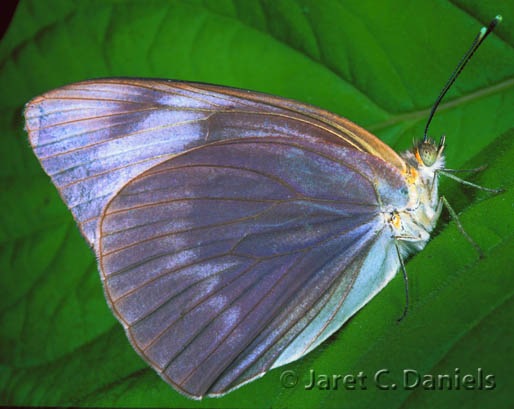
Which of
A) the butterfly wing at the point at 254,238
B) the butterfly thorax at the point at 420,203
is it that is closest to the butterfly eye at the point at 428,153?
the butterfly thorax at the point at 420,203

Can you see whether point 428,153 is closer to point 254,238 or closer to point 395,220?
point 395,220

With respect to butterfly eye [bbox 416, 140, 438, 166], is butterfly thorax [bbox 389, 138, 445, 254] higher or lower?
lower

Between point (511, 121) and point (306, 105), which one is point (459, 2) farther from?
point (306, 105)

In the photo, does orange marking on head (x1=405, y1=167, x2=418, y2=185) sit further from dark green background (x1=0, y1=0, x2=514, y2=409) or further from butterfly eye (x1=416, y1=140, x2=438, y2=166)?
dark green background (x1=0, y1=0, x2=514, y2=409)

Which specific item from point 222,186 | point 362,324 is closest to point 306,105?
point 222,186

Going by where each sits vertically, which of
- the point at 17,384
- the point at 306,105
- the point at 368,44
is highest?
the point at 368,44

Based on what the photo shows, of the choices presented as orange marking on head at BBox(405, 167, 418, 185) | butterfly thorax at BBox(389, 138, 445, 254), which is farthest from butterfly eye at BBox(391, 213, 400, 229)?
orange marking on head at BBox(405, 167, 418, 185)

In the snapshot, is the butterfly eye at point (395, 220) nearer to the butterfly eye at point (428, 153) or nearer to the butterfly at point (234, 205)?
the butterfly at point (234, 205)
